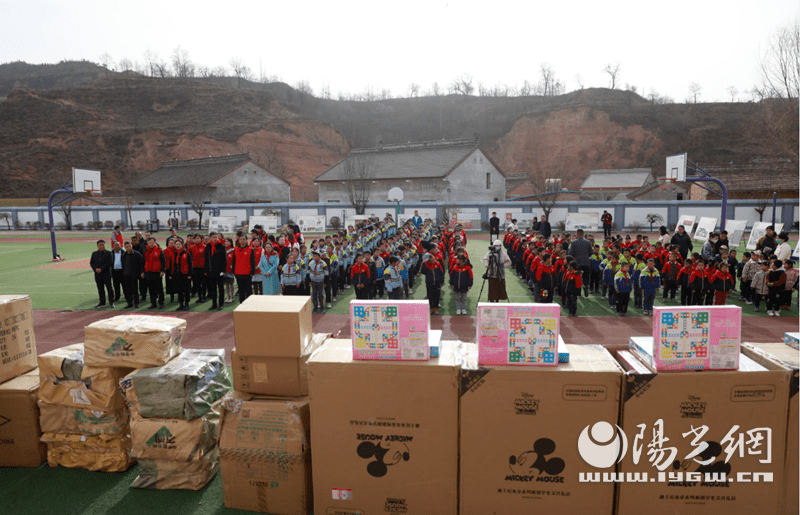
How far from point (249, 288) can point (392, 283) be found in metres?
3.90

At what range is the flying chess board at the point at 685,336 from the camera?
3.44 m

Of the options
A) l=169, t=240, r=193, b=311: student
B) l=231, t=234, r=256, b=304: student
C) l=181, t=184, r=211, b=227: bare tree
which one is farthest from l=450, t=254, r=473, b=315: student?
l=181, t=184, r=211, b=227: bare tree

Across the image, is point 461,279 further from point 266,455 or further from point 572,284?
point 266,455

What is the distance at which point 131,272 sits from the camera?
479 inches

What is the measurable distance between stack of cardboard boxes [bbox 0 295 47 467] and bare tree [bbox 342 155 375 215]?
34839 mm

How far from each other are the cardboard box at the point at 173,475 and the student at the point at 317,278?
726 cm

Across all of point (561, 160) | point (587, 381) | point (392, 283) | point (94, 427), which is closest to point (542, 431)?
point (587, 381)

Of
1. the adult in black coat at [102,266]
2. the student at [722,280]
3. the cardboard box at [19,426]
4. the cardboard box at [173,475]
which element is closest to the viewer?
the cardboard box at [173,475]

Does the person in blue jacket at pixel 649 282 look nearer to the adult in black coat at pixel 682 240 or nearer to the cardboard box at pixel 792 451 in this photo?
the adult in black coat at pixel 682 240

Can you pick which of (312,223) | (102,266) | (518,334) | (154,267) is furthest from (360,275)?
(312,223)

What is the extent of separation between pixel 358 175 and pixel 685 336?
1715 inches

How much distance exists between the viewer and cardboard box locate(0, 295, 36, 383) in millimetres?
4945

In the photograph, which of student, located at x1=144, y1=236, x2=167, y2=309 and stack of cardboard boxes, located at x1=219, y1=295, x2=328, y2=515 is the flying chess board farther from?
student, located at x1=144, y1=236, x2=167, y2=309

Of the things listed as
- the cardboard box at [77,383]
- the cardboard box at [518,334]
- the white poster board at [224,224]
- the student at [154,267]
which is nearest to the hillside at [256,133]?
the white poster board at [224,224]
